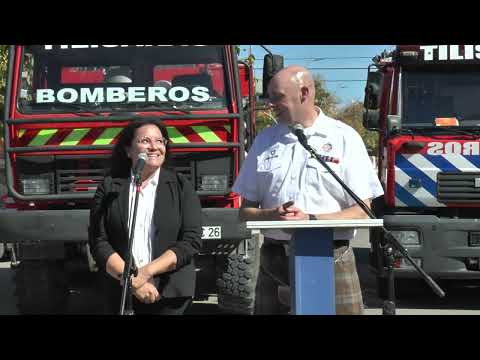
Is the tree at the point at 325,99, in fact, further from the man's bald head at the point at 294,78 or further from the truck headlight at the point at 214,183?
the man's bald head at the point at 294,78

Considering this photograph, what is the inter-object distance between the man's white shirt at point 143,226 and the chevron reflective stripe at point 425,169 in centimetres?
481

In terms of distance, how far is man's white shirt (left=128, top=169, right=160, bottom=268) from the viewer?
154 inches

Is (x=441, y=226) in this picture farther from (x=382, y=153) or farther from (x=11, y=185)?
(x=11, y=185)

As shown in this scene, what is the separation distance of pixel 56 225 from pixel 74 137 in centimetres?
86

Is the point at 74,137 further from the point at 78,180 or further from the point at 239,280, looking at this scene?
the point at 239,280

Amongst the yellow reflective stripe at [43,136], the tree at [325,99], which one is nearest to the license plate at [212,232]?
the yellow reflective stripe at [43,136]

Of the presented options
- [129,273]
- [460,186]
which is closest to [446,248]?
[460,186]

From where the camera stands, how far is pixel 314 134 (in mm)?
3938

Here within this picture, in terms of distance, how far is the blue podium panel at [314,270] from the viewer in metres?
3.39

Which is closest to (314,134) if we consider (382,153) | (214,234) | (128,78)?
(214,234)

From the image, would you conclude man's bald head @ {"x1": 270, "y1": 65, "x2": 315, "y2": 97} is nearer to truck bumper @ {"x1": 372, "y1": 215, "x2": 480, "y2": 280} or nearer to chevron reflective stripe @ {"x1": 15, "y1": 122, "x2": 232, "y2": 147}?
chevron reflective stripe @ {"x1": 15, "y1": 122, "x2": 232, "y2": 147}
